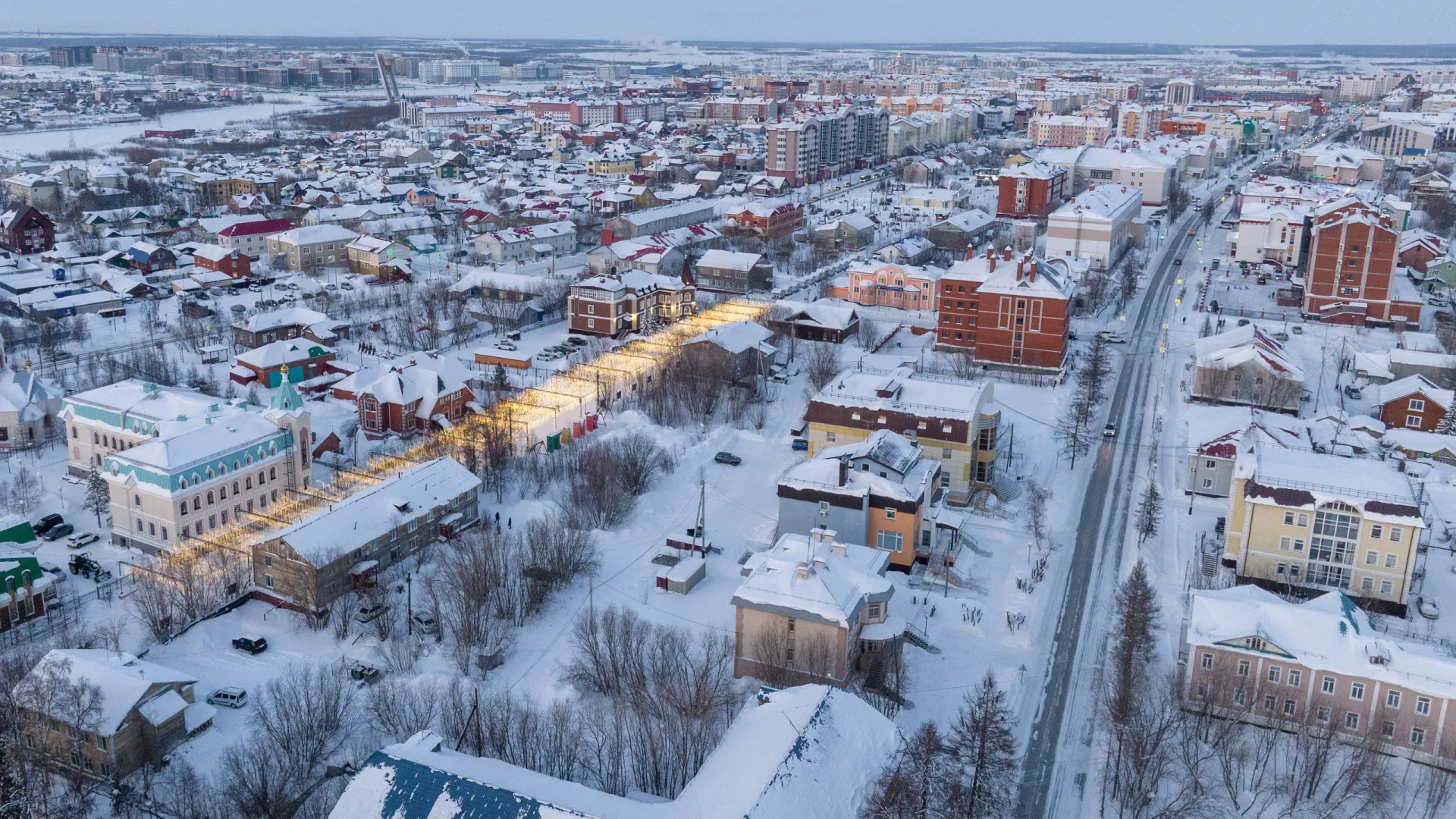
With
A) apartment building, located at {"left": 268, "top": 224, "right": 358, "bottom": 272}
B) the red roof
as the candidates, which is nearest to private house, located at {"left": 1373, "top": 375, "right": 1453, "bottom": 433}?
apartment building, located at {"left": 268, "top": 224, "right": 358, "bottom": 272}

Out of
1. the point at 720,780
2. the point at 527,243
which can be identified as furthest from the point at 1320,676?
the point at 527,243

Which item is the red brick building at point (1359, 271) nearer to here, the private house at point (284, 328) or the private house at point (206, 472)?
the private house at point (284, 328)

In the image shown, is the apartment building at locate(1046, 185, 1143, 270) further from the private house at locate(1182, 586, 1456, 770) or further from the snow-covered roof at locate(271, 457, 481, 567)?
the private house at locate(1182, 586, 1456, 770)

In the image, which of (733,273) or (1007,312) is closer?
(1007,312)

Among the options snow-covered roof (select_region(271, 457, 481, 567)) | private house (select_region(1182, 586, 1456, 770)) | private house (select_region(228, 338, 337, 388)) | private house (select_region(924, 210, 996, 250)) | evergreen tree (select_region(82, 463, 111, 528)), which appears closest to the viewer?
private house (select_region(1182, 586, 1456, 770))

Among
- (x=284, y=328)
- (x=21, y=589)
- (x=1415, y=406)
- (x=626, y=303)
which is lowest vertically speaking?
(x=21, y=589)

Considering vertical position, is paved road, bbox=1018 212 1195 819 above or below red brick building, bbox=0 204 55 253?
below

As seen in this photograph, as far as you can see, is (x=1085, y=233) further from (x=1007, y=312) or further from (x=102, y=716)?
(x=102, y=716)
